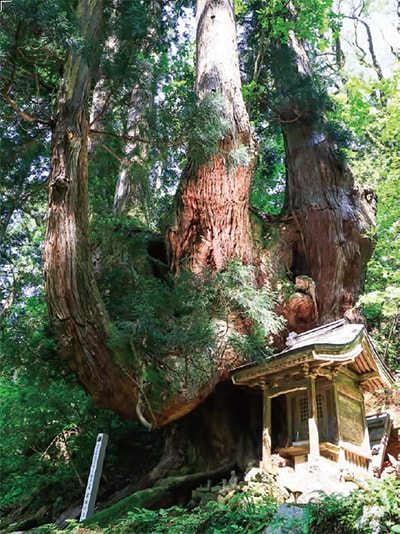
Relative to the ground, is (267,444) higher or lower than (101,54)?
lower

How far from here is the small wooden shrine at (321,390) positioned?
21.1 ft

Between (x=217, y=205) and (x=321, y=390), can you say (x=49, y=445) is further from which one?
(x=217, y=205)

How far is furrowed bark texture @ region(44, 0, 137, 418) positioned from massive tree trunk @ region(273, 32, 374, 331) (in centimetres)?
391

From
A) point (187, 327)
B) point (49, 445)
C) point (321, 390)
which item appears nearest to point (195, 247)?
point (187, 327)

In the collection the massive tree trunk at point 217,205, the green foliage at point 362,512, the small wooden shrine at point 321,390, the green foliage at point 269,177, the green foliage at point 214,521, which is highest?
the green foliage at point 269,177

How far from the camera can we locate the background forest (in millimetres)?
5676

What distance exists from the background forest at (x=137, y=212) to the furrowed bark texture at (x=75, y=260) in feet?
0.18

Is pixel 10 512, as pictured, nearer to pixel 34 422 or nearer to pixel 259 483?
pixel 34 422

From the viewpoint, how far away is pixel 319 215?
971 cm

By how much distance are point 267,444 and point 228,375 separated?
114cm

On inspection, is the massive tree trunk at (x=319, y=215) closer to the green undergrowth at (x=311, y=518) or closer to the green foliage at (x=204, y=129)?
the green foliage at (x=204, y=129)

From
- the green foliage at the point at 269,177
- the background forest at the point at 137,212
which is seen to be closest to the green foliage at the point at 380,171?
the background forest at the point at 137,212

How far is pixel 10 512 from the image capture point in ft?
30.4

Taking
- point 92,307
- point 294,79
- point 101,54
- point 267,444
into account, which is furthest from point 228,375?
point 294,79
